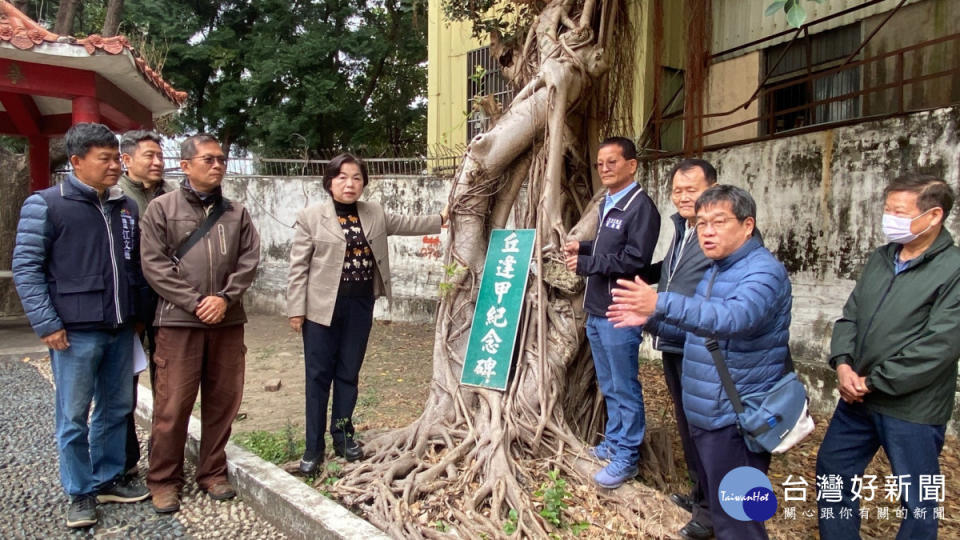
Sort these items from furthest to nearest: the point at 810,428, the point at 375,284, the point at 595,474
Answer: the point at 375,284
the point at 595,474
the point at 810,428

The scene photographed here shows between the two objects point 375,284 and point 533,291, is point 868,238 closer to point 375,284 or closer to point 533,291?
point 533,291

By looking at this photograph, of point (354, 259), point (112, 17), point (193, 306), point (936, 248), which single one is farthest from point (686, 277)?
point (112, 17)

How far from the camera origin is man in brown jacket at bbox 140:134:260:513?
124 inches

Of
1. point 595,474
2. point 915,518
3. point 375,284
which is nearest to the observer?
point 915,518

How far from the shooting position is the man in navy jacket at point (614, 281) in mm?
3125

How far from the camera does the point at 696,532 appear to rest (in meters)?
2.83

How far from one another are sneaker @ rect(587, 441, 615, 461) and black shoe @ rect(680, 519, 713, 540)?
1.82ft

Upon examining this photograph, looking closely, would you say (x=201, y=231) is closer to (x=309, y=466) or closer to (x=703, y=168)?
(x=309, y=466)

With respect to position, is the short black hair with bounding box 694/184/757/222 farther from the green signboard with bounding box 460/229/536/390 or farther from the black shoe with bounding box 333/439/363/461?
the black shoe with bounding box 333/439/363/461

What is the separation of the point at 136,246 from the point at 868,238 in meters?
4.94

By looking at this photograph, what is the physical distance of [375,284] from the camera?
357 centimetres

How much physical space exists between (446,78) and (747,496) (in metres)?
9.17

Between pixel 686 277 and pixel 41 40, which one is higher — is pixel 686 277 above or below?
below

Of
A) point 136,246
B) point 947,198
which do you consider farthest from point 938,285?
point 136,246
